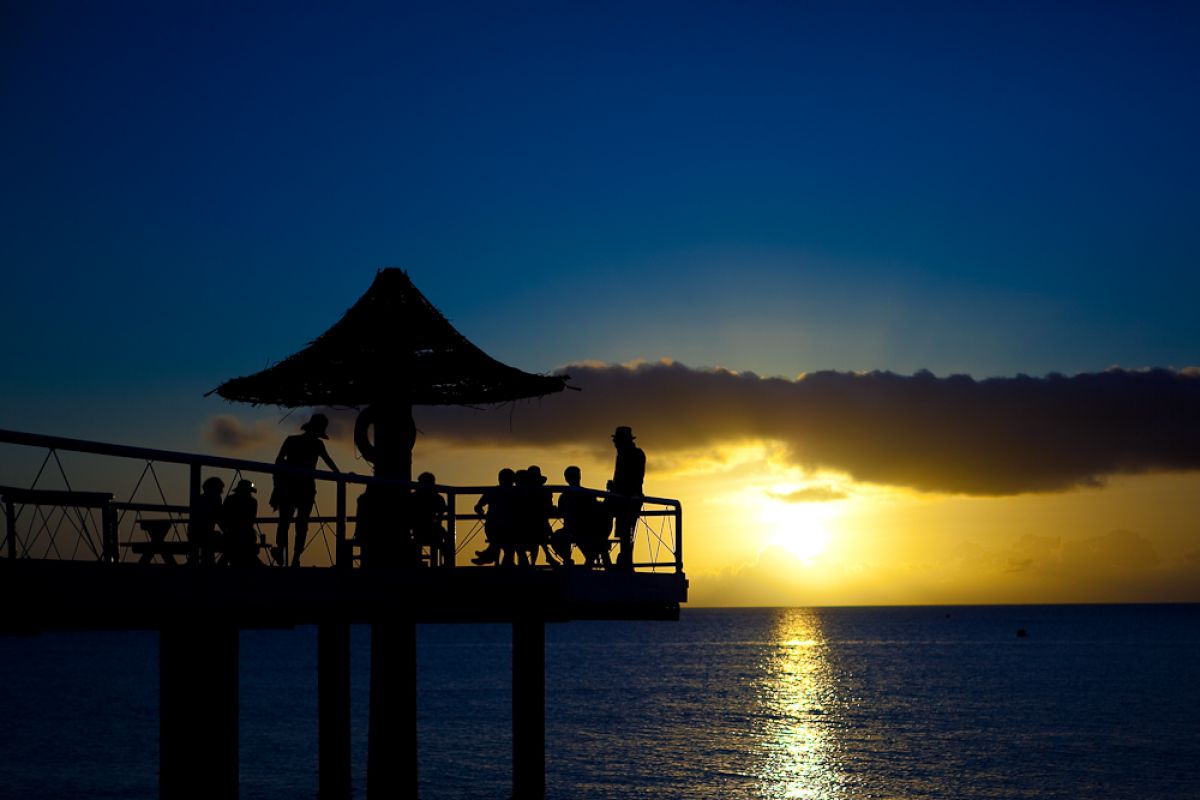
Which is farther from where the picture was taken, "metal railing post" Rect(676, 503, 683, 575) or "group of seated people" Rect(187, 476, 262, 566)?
"metal railing post" Rect(676, 503, 683, 575)

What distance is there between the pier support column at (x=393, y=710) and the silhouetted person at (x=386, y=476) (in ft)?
2.97

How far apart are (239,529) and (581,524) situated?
4.93 metres

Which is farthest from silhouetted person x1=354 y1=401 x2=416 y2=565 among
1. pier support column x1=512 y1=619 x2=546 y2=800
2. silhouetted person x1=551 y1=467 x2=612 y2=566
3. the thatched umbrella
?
pier support column x1=512 y1=619 x2=546 y2=800

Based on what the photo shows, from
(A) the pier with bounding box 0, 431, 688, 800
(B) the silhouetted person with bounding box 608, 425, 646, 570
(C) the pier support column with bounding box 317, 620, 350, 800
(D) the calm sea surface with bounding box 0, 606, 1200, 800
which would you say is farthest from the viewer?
(D) the calm sea surface with bounding box 0, 606, 1200, 800

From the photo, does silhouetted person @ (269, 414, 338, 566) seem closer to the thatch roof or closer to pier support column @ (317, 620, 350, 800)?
the thatch roof

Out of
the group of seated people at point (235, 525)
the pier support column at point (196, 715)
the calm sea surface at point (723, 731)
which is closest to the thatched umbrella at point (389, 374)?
the group of seated people at point (235, 525)

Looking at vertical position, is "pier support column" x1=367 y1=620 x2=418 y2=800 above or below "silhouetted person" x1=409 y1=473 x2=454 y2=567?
below

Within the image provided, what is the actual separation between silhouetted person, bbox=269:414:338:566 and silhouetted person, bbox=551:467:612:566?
10.6ft

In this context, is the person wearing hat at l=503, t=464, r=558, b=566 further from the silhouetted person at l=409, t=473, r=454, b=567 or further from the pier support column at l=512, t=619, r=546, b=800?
the pier support column at l=512, t=619, r=546, b=800

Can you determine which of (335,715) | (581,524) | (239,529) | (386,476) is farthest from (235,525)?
(335,715)

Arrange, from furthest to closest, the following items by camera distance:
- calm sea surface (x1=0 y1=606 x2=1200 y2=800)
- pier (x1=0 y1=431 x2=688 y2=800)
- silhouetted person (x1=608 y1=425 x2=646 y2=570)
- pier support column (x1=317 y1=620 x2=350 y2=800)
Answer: calm sea surface (x1=0 y1=606 x2=1200 y2=800) < pier support column (x1=317 y1=620 x2=350 y2=800) < silhouetted person (x1=608 y1=425 x2=646 y2=570) < pier (x1=0 y1=431 x2=688 y2=800)

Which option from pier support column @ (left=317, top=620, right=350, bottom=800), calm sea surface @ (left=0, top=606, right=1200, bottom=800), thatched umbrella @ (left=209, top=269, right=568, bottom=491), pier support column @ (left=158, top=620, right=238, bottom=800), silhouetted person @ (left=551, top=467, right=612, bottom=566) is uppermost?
thatched umbrella @ (left=209, top=269, right=568, bottom=491)

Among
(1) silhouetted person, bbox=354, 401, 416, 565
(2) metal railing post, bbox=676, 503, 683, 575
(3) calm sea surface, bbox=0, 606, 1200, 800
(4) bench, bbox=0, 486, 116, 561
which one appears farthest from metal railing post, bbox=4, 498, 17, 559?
(3) calm sea surface, bbox=0, 606, 1200, 800

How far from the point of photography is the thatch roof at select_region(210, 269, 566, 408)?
16688 millimetres
